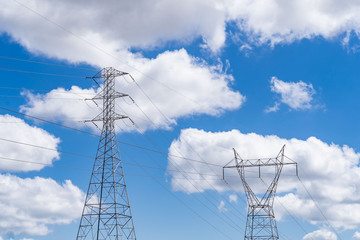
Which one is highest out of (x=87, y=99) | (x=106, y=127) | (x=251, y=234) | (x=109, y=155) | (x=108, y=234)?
(x=87, y=99)

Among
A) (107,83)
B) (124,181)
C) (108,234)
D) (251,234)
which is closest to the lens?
(108,234)

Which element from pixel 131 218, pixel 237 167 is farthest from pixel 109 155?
pixel 237 167

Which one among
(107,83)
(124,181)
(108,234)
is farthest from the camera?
(107,83)

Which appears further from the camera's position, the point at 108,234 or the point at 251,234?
the point at 251,234

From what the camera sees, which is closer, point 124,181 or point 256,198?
point 124,181

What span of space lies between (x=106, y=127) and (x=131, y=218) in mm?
11282

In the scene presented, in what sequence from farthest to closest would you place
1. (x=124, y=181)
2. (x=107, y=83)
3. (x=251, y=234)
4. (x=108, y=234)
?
(x=251, y=234), (x=107, y=83), (x=124, y=181), (x=108, y=234)

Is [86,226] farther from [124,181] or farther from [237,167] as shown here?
[237,167]

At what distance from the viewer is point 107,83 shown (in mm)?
60594

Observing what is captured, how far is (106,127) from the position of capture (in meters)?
58.3

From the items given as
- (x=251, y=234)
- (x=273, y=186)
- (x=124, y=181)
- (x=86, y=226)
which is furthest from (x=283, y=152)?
(x=86, y=226)

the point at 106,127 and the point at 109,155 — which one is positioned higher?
the point at 106,127

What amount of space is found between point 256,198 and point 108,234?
24.5 meters

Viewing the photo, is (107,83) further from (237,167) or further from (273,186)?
(273,186)
